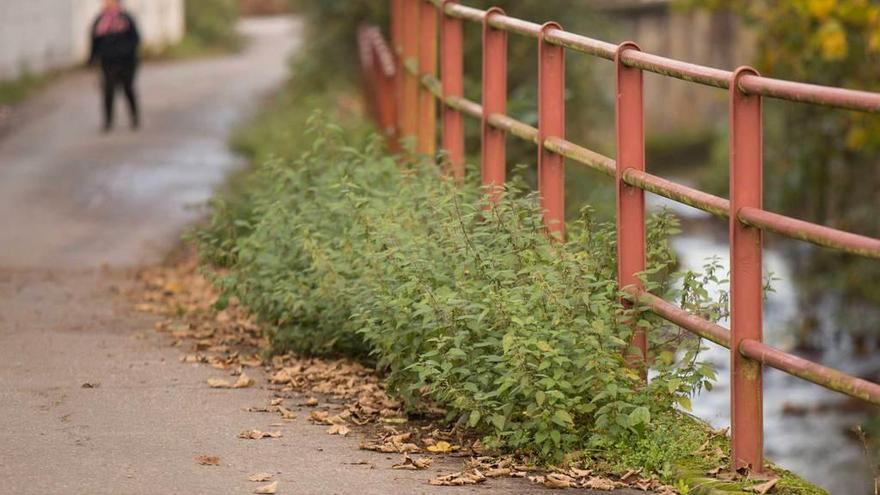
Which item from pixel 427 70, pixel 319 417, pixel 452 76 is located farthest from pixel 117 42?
pixel 319 417

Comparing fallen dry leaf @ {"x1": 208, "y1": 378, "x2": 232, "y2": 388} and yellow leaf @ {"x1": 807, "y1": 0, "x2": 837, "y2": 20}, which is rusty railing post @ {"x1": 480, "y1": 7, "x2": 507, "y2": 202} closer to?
fallen dry leaf @ {"x1": 208, "y1": 378, "x2": 232, "y2": 388}

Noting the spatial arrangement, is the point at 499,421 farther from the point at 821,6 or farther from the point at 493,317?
the point at 821,6

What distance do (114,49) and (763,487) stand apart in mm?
15208

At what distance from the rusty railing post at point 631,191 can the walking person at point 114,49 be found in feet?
45.4

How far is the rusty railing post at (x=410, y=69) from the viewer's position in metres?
11.4

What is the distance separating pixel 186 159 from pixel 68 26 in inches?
442

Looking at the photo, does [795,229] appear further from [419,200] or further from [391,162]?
[391,162]

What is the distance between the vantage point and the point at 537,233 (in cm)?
655

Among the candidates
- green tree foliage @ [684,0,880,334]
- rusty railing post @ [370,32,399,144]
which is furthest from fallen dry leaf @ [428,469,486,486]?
green tree foliage @ [684,0,880,334]

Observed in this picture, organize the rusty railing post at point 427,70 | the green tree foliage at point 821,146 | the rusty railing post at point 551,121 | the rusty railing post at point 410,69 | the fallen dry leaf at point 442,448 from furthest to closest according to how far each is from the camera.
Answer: the green tree foliage at point 821,146, the rusty railing post at point 410,69, the rusty railing post at point 427,70, the rusty railing post at point 551,121, the fallen dry leaf at point 442,448

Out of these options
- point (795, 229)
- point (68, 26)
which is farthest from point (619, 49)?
point (68, 26)

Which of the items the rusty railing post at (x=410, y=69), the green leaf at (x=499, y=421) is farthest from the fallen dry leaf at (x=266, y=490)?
the rusty railing post at (x=410, y=69)

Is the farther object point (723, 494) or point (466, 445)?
point (466, 445)

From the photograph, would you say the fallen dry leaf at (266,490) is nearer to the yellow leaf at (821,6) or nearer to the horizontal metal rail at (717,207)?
the horizontal metal rail at (717,207)
